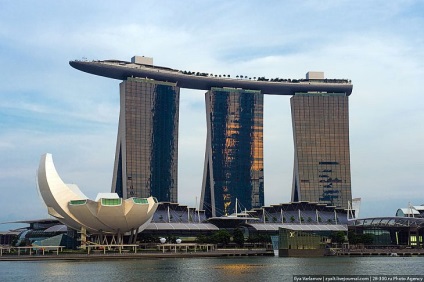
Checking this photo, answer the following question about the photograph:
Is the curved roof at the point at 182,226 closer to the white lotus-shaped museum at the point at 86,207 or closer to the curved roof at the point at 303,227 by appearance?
the curved roof at the point at 303,227

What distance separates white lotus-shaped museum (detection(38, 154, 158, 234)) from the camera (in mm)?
140625

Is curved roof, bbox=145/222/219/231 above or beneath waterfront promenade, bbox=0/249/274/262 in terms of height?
above

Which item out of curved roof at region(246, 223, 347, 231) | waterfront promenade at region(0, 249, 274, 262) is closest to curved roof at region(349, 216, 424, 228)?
curved roof at region(246, 223, 347, 231)

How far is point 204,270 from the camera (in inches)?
3743

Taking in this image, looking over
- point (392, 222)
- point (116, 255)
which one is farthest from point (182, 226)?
point (392, 222)

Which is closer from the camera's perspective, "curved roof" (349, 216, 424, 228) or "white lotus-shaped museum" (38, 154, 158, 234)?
"white lotus-shaped museum" (38, 154, 158, 234)

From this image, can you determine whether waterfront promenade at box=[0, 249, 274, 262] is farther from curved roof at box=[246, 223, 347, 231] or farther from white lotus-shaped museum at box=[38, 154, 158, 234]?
curved roof at box=[246, 223, 347, 231]

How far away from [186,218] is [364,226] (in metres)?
50.0

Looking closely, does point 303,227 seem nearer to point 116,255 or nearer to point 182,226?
point 182,226

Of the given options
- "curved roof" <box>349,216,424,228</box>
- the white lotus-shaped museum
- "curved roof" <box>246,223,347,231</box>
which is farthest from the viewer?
"curved roof" <box>246,223,347,231</box>

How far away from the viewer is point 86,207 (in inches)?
5517

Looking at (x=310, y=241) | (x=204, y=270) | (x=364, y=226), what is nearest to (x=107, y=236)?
(x=310, y=241)

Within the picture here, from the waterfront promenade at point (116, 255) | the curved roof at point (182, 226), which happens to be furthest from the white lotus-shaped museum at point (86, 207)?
the curved roof at point (182, 226)

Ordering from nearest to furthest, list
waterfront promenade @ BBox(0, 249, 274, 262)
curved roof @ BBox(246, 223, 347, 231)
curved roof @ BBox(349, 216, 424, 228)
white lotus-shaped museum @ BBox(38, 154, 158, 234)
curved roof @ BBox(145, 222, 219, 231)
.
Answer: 1. waterfront promenade @ BBox(0, 249, 274, 262)
2. white lotus-shaped museum @ BBox(38, 154, 158, 234)
3. curved roof @ BBox(145, 222, 219, 231)
4. curved roof @ BBox(349, 216, 424, 228)
5. curved roof @ BBox(246, 223, 347, 231)
